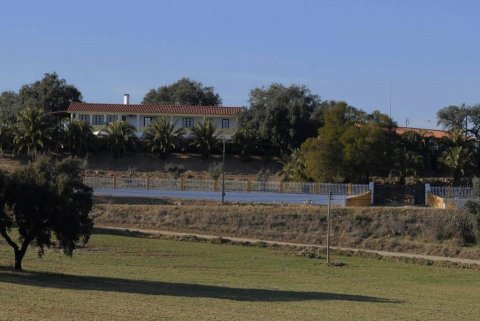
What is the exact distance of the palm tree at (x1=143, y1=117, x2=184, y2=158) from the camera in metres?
98.2

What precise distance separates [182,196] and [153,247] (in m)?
23.9

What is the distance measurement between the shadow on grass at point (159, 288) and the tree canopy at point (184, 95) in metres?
107

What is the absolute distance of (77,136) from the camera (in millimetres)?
95750

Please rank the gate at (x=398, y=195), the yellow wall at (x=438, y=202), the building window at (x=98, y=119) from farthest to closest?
the building window at (x=98, y=119) < the gate at (x=398, y=195) < the yellow wall at (x=438, y=202)

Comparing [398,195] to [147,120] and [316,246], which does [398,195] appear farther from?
[147,120]

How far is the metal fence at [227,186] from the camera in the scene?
7500cm

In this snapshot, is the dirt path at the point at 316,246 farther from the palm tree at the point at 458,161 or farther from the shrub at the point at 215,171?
the palm tree at the point at 458,161

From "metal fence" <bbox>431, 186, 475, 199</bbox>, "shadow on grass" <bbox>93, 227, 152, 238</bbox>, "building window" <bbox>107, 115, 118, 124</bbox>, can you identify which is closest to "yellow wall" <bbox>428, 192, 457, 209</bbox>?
"metal fence" <bbox>431, 186, 475, 199</bbox>

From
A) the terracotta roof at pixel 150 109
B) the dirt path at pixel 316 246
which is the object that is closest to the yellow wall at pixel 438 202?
the dirt path at pixel 316 246

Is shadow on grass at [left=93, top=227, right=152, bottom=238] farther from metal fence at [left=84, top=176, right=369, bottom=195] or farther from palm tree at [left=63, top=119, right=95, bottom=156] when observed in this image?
palm tree at [left=63, top=119, right=95, bottom=156]

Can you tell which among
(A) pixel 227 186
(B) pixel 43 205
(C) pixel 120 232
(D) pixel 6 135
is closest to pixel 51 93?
(D) pixel 6 135

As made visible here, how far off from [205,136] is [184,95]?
42391 millimetres

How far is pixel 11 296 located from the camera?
22.8 m

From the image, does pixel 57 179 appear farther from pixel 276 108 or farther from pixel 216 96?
pixel 216 96
